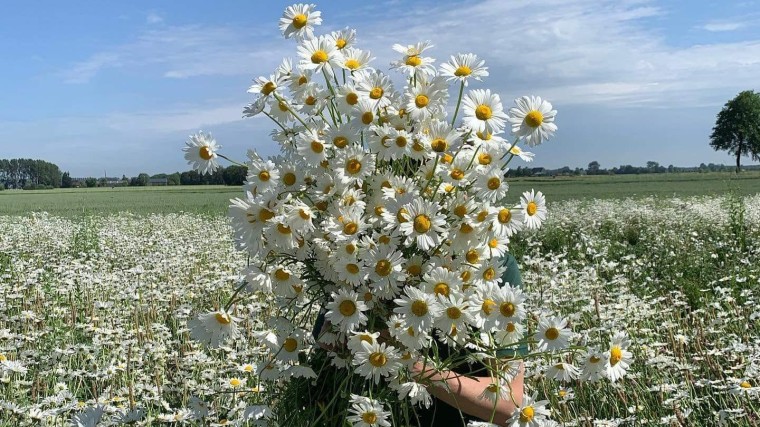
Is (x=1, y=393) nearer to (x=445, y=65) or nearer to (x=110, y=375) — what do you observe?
(x=110, y=375)

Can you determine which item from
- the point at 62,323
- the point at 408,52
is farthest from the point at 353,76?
the point at 62,323

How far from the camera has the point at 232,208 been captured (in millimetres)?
1781

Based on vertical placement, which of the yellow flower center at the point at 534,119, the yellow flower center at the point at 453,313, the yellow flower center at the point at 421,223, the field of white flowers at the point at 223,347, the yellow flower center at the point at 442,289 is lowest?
the field of white flowers at the point at 223,347

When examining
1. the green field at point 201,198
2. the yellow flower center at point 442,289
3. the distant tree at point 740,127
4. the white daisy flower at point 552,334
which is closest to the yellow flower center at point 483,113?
the yellow flower center at point 442,289

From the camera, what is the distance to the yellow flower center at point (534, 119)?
1.84m

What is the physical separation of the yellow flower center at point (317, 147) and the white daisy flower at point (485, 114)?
38cm

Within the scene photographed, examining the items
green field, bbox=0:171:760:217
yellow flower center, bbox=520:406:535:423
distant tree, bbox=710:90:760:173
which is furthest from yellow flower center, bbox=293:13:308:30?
distant tree, bbox=710:90:760:173

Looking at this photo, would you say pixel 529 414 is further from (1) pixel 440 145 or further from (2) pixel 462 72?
(2) pixel 462 72

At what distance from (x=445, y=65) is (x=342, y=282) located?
0.66 m

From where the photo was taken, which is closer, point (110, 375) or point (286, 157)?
point (286, 157)

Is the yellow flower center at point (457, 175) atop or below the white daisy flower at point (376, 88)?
below

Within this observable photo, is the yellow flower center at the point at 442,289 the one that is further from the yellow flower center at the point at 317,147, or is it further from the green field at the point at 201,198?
the green field at the point at 201,198

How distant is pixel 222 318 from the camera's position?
1983 mm

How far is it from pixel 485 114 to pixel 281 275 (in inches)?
26.8
